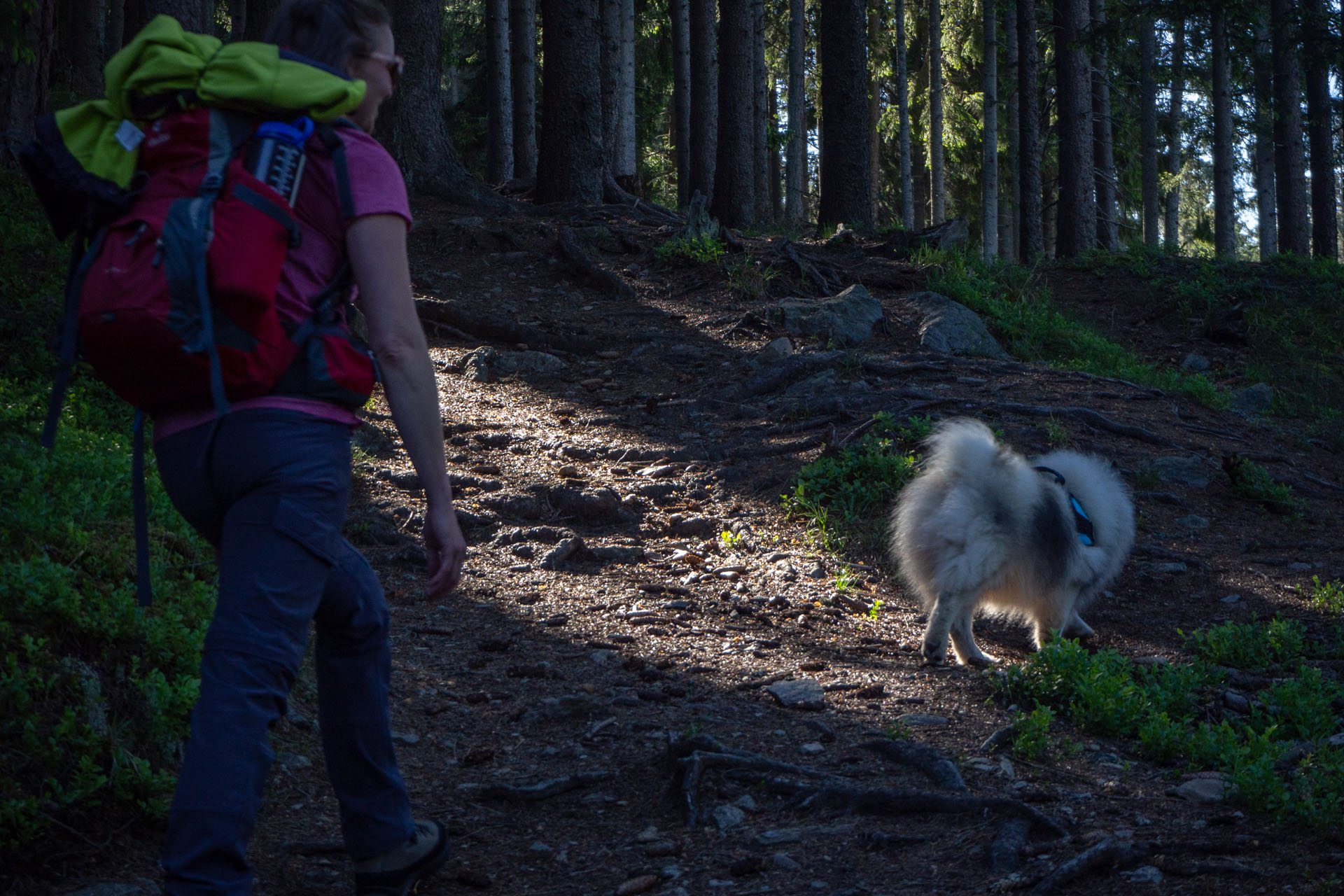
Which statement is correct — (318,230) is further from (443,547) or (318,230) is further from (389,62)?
(443,547)

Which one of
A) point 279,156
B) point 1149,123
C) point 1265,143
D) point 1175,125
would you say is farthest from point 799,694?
point 1175,125

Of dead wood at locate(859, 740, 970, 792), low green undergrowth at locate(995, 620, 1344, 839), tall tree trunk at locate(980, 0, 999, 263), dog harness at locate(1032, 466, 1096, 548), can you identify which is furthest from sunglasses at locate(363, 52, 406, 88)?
tall tree trunk at locate(980, 0, 999, 263)

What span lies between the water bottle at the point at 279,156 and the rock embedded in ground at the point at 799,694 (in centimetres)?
299

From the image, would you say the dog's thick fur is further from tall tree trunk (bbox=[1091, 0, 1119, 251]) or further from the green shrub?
tall tree trunk (bbox=[1091, 0, 1119, 251])

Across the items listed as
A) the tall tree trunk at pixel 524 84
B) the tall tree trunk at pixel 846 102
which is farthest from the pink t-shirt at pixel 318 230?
the tall tree trunk at pixel 524 84

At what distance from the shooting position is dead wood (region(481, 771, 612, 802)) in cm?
357

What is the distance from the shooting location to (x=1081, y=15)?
16.5m

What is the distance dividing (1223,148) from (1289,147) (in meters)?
1.87

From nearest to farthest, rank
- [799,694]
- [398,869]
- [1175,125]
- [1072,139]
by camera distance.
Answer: [398,869] < [799,694] < [1072,139] < [1175,125]

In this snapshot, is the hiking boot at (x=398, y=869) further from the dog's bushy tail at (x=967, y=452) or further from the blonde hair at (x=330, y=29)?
the dog's bushy tail at (x=967, y=452)

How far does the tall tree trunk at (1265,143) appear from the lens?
22203 mm

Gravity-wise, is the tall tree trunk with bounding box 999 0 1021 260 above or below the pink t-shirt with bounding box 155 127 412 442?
above

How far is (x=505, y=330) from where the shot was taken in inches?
409

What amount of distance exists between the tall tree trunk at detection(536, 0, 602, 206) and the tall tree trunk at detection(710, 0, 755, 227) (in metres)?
2.45
